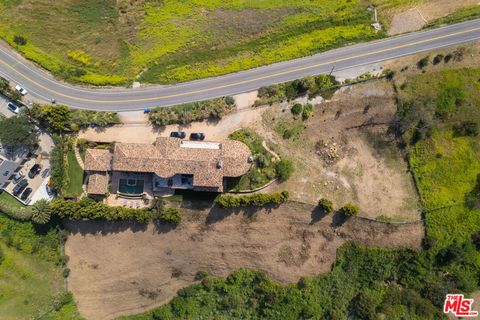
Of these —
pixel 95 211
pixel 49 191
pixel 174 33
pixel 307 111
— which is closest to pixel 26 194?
pixel 49 191

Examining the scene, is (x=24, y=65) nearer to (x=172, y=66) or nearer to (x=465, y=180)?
(x=172, y=66)

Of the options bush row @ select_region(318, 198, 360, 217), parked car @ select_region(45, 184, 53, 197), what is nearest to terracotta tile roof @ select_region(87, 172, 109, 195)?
parked car @ select_region(45, 184, 53, 197)

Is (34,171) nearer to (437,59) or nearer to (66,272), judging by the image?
(66,272)

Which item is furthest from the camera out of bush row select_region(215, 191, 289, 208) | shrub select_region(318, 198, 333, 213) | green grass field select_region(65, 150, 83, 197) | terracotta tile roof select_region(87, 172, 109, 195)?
green grass field select_region(65, 150, 83, 197)

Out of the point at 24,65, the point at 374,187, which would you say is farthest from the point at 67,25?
the point at 374,187

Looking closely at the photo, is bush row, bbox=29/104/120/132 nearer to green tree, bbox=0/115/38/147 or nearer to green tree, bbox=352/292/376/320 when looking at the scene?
green tree, bbox=0/115/38/147

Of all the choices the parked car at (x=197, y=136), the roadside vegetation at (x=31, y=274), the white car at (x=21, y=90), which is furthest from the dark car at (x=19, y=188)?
the parked car at (x=197, y=136)
